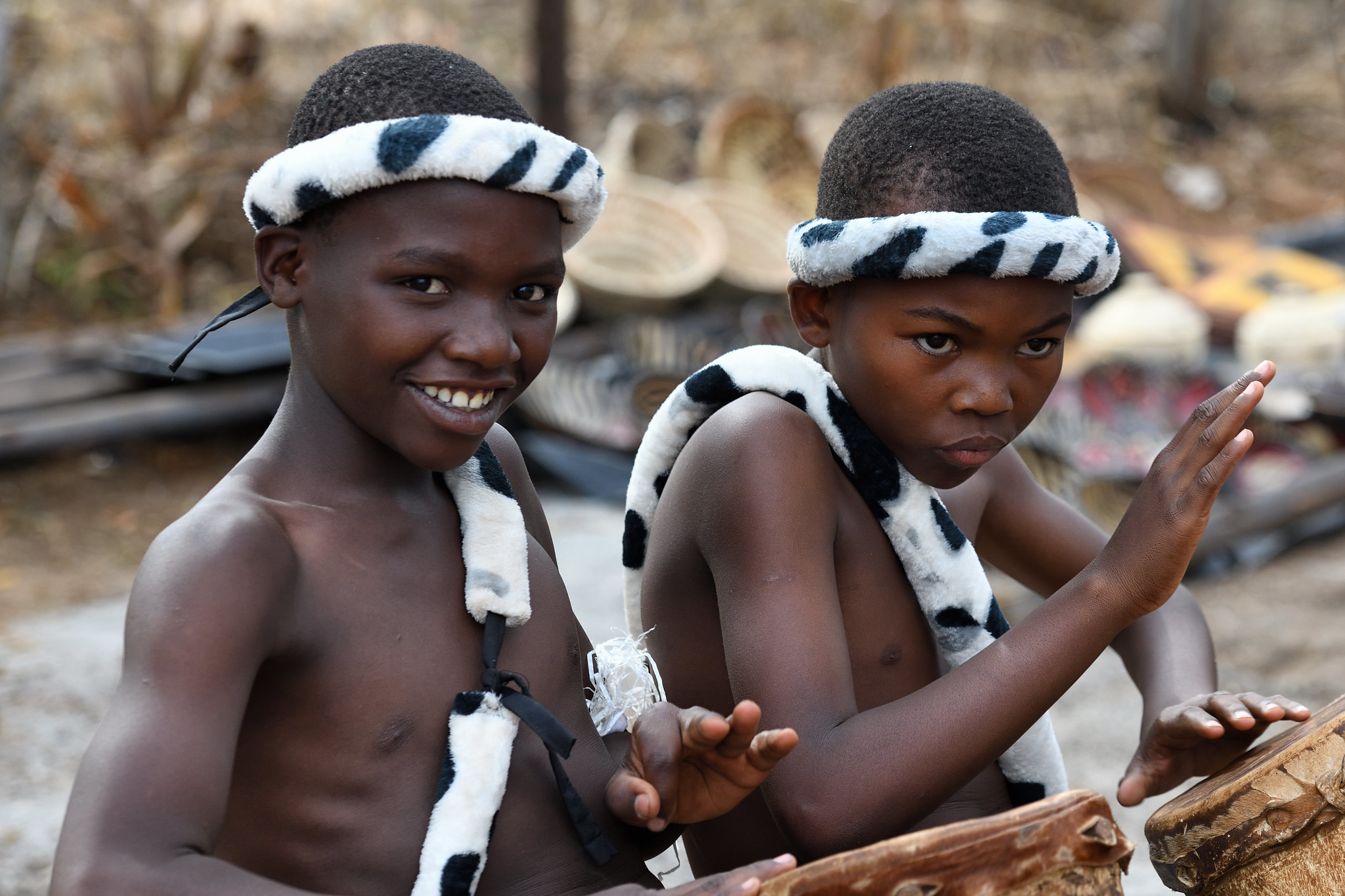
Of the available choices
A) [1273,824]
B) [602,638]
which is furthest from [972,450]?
[602,638]

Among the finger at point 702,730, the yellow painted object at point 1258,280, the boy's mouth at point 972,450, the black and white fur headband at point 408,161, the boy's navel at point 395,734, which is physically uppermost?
the black and white fur headband at point 408,161

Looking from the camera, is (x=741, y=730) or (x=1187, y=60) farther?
(x=1187, y=60)

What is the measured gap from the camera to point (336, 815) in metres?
1.50

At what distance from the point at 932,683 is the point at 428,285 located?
791 millimetres

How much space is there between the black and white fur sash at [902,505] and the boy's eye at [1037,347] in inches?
9.3

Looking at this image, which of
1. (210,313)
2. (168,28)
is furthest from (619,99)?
(210,313)

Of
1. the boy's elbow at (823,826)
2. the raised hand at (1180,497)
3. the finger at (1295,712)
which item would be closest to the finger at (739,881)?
the boy's elbow at (823,826)

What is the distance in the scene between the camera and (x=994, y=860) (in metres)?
1.40

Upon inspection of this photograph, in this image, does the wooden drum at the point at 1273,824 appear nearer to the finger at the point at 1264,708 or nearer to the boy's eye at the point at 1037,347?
the finger at the point at 1264,708

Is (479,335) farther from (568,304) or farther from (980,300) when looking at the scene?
(568,304)

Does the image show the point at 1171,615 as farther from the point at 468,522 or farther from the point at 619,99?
the point at 619,99

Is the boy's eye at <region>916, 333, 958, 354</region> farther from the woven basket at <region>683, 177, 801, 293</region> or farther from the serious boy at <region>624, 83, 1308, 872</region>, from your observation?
the woven basket at <region>683, 177, 801, 293</region>

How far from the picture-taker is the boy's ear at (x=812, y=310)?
191 cm

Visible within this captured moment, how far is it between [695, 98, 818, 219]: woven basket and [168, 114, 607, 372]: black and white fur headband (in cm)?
789
